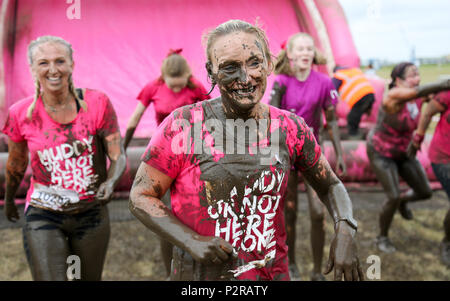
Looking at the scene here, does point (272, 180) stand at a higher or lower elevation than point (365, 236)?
higher

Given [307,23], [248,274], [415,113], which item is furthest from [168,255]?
[307,23]

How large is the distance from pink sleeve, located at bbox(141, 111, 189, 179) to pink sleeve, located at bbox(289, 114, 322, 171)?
0.43 metres

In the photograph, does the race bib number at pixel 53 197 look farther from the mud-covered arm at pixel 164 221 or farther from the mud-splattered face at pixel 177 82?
the mud-splattered face at pixel 177 82

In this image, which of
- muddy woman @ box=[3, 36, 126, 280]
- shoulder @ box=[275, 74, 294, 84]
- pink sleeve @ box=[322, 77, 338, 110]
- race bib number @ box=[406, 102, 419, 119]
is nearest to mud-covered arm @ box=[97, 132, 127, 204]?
muddy woman @ box=[3, 36, 126, 280]

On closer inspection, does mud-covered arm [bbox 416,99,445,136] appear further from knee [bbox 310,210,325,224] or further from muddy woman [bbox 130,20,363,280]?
muddy woman [bbox 130,20,363,280]

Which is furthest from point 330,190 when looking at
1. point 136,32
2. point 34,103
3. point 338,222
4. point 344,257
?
point 136,32

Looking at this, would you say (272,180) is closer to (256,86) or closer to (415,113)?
(256,86)

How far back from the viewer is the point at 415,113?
402 cm

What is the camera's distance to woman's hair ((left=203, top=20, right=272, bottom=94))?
1.48 metres

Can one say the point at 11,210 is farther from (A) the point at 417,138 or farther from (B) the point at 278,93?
(A) the point at 417,138

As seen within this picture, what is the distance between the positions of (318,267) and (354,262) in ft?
6.52

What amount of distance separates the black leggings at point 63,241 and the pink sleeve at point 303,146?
1361 millimetres

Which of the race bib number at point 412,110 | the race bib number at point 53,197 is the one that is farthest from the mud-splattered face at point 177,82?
the race bib number at point 412,110

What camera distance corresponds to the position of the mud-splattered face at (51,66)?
234 centimetres
